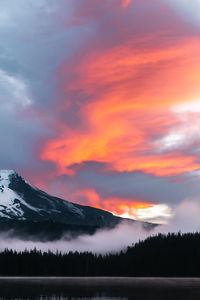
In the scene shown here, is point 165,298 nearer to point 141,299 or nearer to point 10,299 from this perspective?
point 141,299

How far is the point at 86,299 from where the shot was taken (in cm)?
13562

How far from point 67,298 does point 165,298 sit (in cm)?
3230

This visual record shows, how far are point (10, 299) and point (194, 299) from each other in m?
57.5

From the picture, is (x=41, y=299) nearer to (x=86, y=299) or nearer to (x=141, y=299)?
(x=86, y=299)

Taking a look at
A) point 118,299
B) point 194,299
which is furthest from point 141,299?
point 194,299

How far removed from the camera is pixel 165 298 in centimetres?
14200

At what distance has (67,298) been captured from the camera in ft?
461

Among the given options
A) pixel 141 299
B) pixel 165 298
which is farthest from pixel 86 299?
pixel 165 298

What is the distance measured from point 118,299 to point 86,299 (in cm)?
1024

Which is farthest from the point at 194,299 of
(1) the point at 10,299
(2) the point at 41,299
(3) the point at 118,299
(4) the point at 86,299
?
(1) the point at 10,299

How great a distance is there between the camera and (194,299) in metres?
135

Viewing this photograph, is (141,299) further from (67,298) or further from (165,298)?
(67,298)

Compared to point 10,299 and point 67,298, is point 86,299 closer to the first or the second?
point 67,298

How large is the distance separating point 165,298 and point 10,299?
5024 cm
